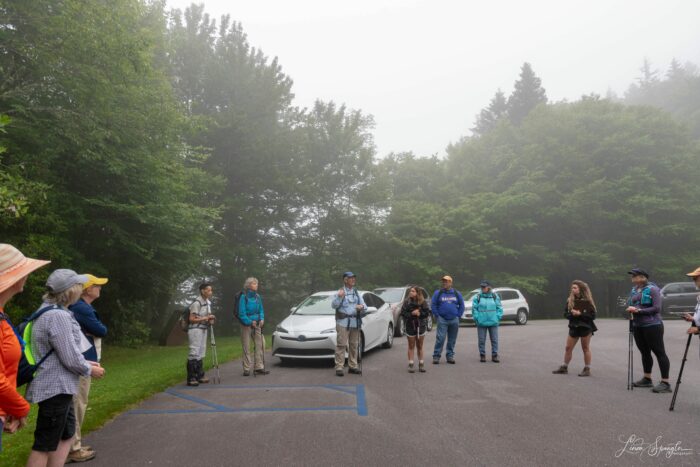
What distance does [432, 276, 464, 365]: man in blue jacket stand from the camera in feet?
32.2

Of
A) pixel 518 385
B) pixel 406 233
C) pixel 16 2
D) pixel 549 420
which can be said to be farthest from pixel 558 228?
pixel 16 2

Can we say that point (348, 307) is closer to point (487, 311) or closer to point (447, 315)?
point (447, 315)

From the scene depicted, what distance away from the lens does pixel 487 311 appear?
402 inches

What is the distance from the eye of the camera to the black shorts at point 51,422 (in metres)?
3.19

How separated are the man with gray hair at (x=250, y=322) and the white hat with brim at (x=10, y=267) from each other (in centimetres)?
621

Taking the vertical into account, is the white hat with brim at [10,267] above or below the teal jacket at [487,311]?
above

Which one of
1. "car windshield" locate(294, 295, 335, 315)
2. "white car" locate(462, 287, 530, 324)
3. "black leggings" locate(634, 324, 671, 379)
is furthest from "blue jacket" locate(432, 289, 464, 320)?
"white car" locate(462, 287, 530, 324)

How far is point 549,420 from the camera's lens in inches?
215

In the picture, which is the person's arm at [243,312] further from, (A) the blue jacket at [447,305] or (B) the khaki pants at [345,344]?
(A) the blue jacket at [447,305]

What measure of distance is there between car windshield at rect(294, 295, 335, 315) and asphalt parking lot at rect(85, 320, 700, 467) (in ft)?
6.12

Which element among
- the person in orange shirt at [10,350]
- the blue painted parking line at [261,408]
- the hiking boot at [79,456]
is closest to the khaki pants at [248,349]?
the blue painted parking line at [261,408]

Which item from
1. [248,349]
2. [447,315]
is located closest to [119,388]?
[248,349]

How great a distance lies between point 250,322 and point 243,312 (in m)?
0.25

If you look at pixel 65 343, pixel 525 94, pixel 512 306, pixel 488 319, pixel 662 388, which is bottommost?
pixel 662 388
